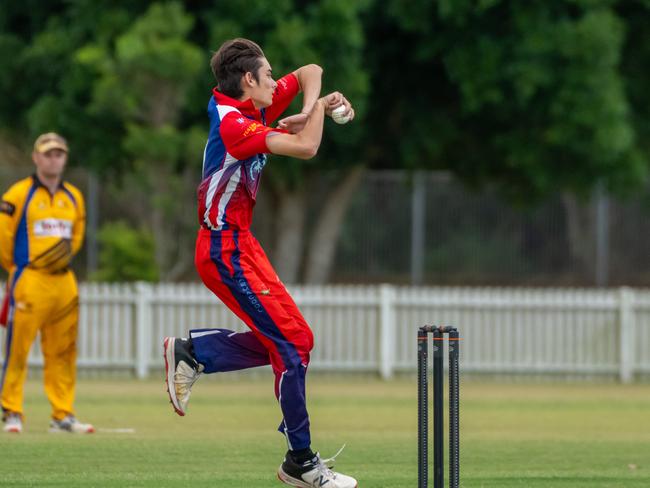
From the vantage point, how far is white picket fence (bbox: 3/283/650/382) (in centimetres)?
1928

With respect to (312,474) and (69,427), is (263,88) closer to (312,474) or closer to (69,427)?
(312,474)

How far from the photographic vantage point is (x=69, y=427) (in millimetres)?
11500

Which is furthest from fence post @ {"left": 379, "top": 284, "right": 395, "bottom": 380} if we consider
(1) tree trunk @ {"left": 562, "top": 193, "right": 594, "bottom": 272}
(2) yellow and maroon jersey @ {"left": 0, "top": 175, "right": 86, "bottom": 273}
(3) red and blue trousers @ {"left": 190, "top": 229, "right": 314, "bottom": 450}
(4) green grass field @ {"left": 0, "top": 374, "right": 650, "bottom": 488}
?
(1) tree trunk @ {"left": 562, "top": 193, "right": 594, "bottom": 272}

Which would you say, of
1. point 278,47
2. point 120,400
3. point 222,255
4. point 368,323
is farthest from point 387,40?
point 222,255

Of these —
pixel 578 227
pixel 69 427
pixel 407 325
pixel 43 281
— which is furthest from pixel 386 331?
pixel 578 227

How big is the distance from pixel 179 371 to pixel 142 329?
1144cm

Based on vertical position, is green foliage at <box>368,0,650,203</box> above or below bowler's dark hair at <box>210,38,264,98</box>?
above

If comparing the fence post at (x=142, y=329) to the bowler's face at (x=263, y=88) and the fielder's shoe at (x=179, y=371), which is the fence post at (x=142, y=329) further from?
the bowler's face at (x=263, y=88)

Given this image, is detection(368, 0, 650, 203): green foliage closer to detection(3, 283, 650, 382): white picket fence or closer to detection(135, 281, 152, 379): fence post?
detection(3, 283, 650, 382): white picket fence

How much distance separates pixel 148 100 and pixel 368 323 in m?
4.27

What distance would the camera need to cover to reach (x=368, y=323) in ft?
63.8

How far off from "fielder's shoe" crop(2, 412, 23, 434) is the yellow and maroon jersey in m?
1.14

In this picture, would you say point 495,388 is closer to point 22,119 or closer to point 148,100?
point 148,100

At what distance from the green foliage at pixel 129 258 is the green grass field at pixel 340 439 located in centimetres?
510
